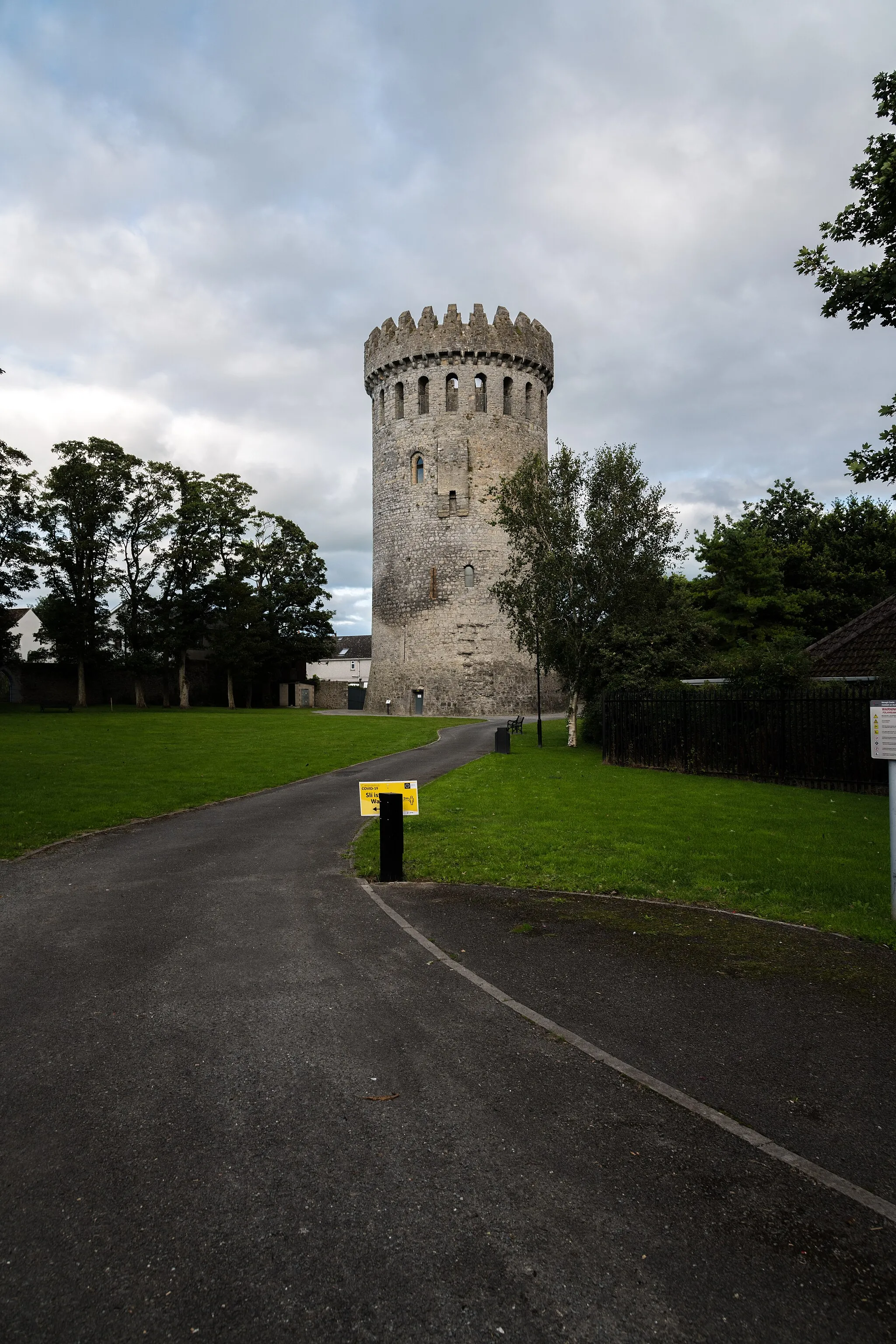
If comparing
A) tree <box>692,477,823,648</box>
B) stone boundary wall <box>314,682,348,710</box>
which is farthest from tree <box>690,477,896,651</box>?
stone boundary wall <box>314,682,348,710</box>

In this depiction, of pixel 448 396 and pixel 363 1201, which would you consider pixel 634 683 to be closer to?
pixel 363 1201

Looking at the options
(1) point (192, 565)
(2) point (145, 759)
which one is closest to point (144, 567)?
(1) point (192, 565)

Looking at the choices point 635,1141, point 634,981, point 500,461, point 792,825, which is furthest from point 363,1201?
point 500,461

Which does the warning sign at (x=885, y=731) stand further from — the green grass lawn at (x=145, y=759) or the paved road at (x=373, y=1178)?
the green grass lawn at (x=145, y=759)

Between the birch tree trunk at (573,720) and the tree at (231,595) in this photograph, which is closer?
the birch tree trunk at (573,720)

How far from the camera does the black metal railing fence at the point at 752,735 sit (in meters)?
16.9

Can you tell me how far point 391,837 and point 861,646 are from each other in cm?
1876

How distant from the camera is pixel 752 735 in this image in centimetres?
1847

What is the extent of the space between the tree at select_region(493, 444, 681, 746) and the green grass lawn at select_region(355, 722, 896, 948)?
1103 cm

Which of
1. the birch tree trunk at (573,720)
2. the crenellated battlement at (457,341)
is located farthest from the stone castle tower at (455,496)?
the birch tree trunk at (573,720)

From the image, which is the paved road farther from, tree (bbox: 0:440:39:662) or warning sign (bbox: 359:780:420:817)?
tree (bbox: 0:440:39:662)

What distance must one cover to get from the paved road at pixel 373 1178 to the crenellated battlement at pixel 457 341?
1906 inches

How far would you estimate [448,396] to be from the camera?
162 ft

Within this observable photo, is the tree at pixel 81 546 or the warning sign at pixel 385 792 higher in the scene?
the tree at pixel 81 546
